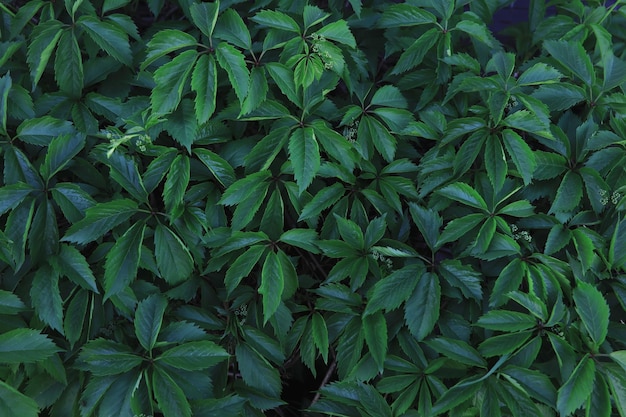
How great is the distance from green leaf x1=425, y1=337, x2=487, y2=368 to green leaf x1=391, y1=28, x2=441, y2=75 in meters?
0.61

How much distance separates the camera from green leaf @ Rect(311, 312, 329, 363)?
44.2 inches

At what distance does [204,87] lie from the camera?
1.08 metres

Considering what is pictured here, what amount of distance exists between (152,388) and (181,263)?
0.80 ft

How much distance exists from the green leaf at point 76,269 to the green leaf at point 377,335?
54 cm

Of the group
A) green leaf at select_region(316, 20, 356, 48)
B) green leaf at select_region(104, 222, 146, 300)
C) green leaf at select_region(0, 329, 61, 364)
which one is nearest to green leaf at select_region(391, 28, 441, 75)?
green leaf at select_region(316, 20, 356, 48)

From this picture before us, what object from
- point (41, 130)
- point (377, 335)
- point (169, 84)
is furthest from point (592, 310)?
point (41, 130)

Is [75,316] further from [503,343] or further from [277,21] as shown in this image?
[503,343]

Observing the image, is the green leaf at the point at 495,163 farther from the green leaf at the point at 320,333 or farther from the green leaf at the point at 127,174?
the green leaf at the point at 127,174

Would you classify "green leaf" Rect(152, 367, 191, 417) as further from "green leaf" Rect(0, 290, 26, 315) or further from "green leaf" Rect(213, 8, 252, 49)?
"green leaf" Rect(213, 8, 252, 49)

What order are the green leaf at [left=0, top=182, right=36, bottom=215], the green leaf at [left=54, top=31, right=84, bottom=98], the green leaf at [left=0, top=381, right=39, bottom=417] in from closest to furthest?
1. the green leaf at [left=0, top=381, right=39, bottom=417]
2. the green leaf at [left=0, top=182, right=36, bottom=215]
3. the green leaf at [left=54, top=31, right=84, bottom=98]

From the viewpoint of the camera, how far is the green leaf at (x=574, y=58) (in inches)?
47.9

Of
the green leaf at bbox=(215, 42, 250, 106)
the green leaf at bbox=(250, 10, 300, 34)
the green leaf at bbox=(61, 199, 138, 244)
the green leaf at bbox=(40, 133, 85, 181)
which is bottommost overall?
the green leaf at bbox=(61, 199, 138, 244)

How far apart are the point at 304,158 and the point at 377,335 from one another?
379 mm

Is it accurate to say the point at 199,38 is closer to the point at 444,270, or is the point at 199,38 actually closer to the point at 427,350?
the point at 444,270
